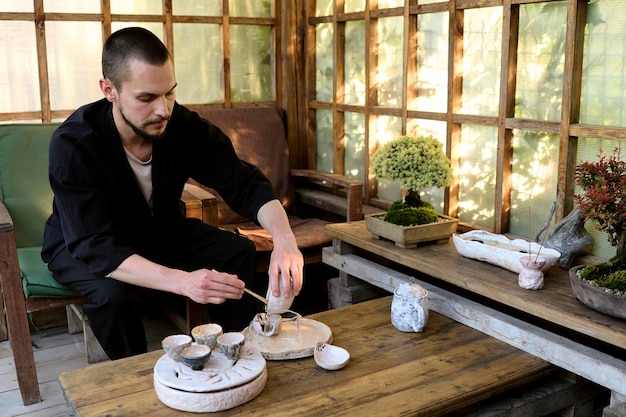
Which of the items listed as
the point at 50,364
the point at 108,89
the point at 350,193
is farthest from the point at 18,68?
the point at 350,193

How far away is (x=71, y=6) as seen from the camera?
10.5 ft

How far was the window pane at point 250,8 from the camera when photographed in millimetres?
3561

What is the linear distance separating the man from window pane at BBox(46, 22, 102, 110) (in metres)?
0.79

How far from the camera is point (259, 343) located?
2068mm

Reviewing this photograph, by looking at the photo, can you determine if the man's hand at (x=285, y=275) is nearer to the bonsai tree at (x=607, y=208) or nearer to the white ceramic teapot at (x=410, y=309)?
the white ceramic teapot at (x=410, y=309)

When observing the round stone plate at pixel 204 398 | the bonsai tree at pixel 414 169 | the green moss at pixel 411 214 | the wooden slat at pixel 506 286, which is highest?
the bonsai tree at pixel 414 169

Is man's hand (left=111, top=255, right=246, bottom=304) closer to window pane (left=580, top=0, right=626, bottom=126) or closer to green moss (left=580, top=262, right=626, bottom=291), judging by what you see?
green moss (left=580, top=262, right=626, bottom=291)

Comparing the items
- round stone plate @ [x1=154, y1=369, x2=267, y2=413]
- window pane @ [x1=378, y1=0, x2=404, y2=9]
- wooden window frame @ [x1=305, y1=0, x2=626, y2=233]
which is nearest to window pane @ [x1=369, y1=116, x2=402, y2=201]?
wooden window frame @ [x1=305, y1=0, x2=626, y2=233]

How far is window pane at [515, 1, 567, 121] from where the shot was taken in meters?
Result: 2.42

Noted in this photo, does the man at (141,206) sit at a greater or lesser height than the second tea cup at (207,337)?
greater

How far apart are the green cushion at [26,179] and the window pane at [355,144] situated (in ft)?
4.44

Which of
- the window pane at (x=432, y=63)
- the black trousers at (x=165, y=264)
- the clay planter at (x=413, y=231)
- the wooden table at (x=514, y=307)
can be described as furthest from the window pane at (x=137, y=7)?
the clay planter at (x=413, y=231)

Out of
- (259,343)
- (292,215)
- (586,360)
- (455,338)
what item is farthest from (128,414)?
(292,215)

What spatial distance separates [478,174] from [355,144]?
31.5 inches
